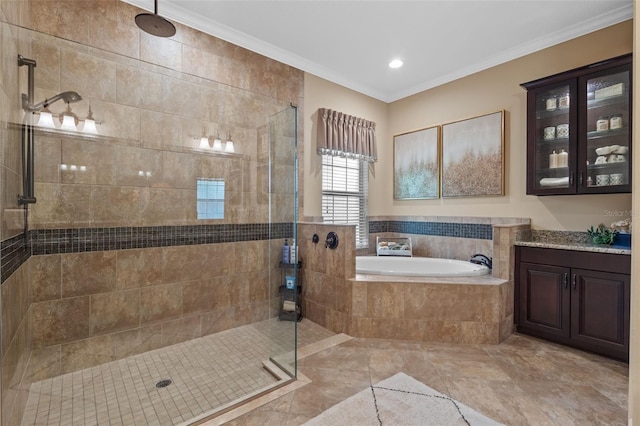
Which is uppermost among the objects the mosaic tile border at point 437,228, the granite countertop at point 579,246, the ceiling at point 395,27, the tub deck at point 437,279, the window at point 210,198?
the ceiling at point 395,27

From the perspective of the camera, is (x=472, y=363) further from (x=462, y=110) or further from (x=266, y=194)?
(x=462, y=110)

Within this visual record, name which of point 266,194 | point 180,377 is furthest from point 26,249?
point 266,194

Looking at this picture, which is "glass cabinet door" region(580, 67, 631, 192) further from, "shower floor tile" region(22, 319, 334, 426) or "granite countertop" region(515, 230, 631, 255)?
"shower floor tile" region(22, 319, 334, 426)

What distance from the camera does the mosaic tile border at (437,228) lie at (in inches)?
134

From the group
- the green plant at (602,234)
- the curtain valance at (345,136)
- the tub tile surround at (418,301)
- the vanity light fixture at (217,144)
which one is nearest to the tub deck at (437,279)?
the tub tile surround at (418,301)

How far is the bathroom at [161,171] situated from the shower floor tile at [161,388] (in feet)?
0.51

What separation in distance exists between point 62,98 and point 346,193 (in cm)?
283

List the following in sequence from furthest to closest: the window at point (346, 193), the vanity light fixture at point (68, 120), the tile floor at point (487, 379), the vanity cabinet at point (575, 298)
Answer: the window at point (346, 193) < the vanity cabinet at point (575, 298) < the vanity light fixture at point (68, 120) < the tile floor at point (487, 379)

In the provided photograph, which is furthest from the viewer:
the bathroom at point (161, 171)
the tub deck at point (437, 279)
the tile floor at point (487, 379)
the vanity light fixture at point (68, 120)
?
the tub deck at point (437, 279)

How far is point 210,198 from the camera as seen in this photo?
A: 2.70 meters

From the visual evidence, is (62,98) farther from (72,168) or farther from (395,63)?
(395,63)

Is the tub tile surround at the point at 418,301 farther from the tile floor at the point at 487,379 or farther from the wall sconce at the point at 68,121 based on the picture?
the wall sconce at the point at 68,121

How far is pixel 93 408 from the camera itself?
68.5 inches

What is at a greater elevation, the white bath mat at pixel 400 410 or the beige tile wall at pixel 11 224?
the beige tile wall at pixel 11 224
